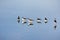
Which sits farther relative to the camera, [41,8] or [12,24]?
[41,8]

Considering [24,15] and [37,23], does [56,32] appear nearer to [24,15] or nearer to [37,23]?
[37,23]

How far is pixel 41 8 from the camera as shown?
84.2 inches

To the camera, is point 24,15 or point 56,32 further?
point 56,32

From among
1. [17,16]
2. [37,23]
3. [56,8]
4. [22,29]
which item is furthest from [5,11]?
[56,8]

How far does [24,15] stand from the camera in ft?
6.72

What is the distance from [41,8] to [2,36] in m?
0.77

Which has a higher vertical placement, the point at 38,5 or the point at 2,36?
the point at 38,5

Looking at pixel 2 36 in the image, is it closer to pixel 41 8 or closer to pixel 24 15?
pixel 24 15

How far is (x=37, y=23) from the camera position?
210cm

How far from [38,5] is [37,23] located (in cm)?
30

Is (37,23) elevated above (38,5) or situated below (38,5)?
below

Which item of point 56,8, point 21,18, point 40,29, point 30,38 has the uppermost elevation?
point 56,8

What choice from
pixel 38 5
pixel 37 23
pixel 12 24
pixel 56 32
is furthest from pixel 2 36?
pixel 56 32

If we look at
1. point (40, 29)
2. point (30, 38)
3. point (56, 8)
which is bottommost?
point (30, 38)
